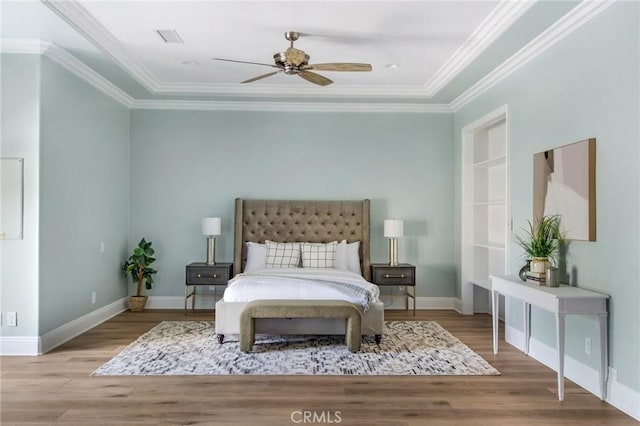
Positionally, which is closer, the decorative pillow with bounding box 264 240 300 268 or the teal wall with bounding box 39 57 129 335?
the teal wall with bounding box 39 57 129 335

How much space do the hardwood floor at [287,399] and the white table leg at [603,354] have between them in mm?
105

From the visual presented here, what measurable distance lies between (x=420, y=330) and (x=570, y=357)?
1726 millimetres

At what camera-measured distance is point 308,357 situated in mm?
3957

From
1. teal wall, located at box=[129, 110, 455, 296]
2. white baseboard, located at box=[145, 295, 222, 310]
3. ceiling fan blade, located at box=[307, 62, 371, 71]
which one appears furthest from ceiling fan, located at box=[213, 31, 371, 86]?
white baseboard, located at box=[145, 295, 222, 310]

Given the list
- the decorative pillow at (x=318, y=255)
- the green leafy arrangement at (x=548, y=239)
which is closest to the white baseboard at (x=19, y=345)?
the decorative pillow at (x=318, y=255)

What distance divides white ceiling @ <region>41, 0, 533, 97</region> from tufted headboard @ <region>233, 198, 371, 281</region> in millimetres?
1656

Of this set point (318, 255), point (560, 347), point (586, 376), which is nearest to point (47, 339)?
point (318, 255)

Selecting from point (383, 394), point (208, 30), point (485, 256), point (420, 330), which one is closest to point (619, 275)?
point (383, 394)

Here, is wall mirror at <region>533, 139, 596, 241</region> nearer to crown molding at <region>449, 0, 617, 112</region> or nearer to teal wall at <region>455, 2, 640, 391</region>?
teal wall at <region>455, 2, 640, 391</region>

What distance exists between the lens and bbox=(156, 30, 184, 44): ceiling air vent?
4078 mm

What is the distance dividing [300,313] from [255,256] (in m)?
1.94

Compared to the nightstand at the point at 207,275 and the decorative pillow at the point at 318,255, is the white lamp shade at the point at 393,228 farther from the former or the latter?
the nightstand at the point at 207,275

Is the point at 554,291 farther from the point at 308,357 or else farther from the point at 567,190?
the point at 308,357

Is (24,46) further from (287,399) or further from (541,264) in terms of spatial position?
(541,264)
